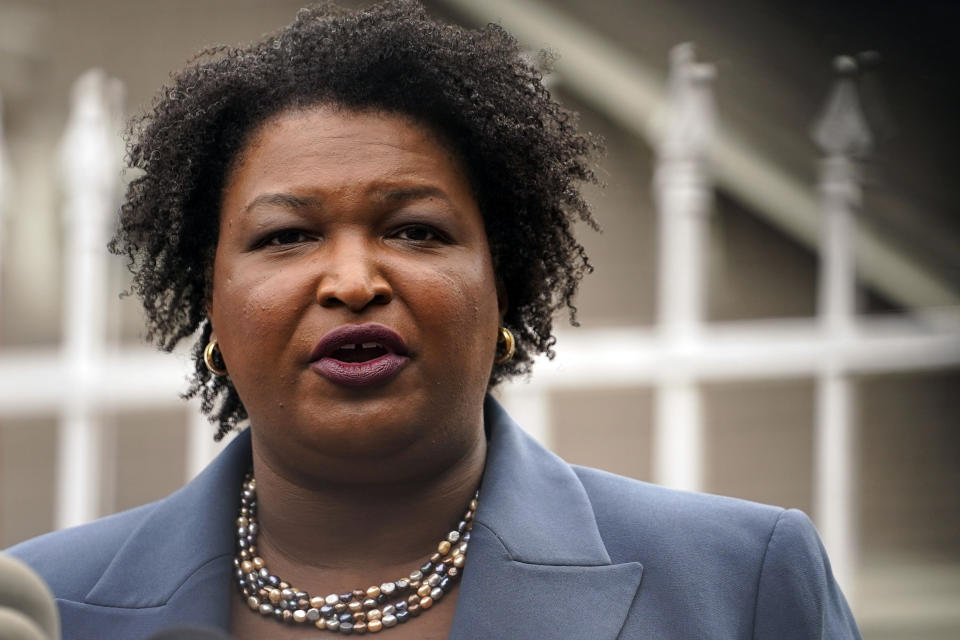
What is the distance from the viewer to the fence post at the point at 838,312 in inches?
194

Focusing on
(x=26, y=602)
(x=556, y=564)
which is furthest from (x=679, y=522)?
(x=26, y=602)

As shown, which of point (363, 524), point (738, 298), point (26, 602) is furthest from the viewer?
point (738, 298)

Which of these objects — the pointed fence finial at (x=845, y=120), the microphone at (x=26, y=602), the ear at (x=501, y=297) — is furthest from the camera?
the pointed fence finial at (x=845, y=120)

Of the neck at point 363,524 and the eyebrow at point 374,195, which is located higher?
the eyebrow at point 374,195

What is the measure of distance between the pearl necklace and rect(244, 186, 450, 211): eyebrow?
55cm

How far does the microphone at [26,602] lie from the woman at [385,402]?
82cm

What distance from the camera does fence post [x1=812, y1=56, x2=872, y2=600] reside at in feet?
16.2

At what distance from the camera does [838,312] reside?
4.97 m

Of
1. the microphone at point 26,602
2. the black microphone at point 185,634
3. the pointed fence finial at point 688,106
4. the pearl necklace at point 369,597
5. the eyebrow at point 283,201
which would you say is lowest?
the pearl necklace at point 369,597

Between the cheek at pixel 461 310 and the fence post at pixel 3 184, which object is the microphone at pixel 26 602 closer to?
the cheek at pixel 461 310

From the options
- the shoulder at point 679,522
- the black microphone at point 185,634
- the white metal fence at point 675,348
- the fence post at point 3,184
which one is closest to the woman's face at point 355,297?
the shoulder at point 679,522

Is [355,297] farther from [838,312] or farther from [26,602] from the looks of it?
[838,312]

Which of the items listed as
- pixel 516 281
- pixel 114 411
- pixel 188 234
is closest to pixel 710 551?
pixel 516 281

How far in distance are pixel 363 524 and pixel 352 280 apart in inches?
17.6
